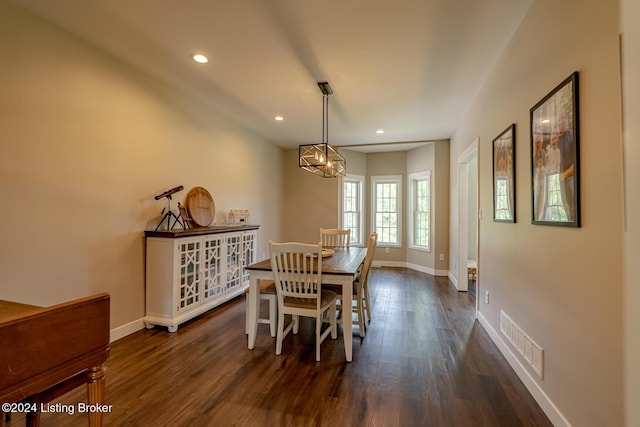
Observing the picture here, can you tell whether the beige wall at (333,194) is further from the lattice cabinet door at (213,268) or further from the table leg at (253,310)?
the table leg at (253,310)

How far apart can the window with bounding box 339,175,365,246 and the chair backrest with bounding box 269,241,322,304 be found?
3.93 metres

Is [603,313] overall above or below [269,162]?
below

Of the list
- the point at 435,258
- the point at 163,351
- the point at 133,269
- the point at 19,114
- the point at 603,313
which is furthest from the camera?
the point at 435,258

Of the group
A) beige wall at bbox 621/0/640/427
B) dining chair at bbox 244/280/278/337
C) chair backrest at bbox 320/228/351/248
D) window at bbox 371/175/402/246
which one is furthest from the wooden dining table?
window at bbox 371/175/402/246

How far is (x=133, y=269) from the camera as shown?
2.89m

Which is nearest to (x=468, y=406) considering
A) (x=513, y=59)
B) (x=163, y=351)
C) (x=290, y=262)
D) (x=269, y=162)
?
(x=290, y=262)

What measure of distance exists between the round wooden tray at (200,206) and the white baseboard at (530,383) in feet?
11.5

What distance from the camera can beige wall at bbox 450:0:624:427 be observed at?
48.9 inches

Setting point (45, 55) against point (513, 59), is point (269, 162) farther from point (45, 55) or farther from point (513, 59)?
point (513, 59)

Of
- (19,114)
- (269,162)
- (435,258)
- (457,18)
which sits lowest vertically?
(435,258)

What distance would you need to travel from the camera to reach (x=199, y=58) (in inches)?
104

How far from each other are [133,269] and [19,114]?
157 cm

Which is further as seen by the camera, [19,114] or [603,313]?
[19,114]

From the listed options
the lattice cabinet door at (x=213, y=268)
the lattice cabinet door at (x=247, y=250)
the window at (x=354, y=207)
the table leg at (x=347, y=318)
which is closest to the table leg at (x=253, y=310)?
the table leg at (x=347, y=318)
